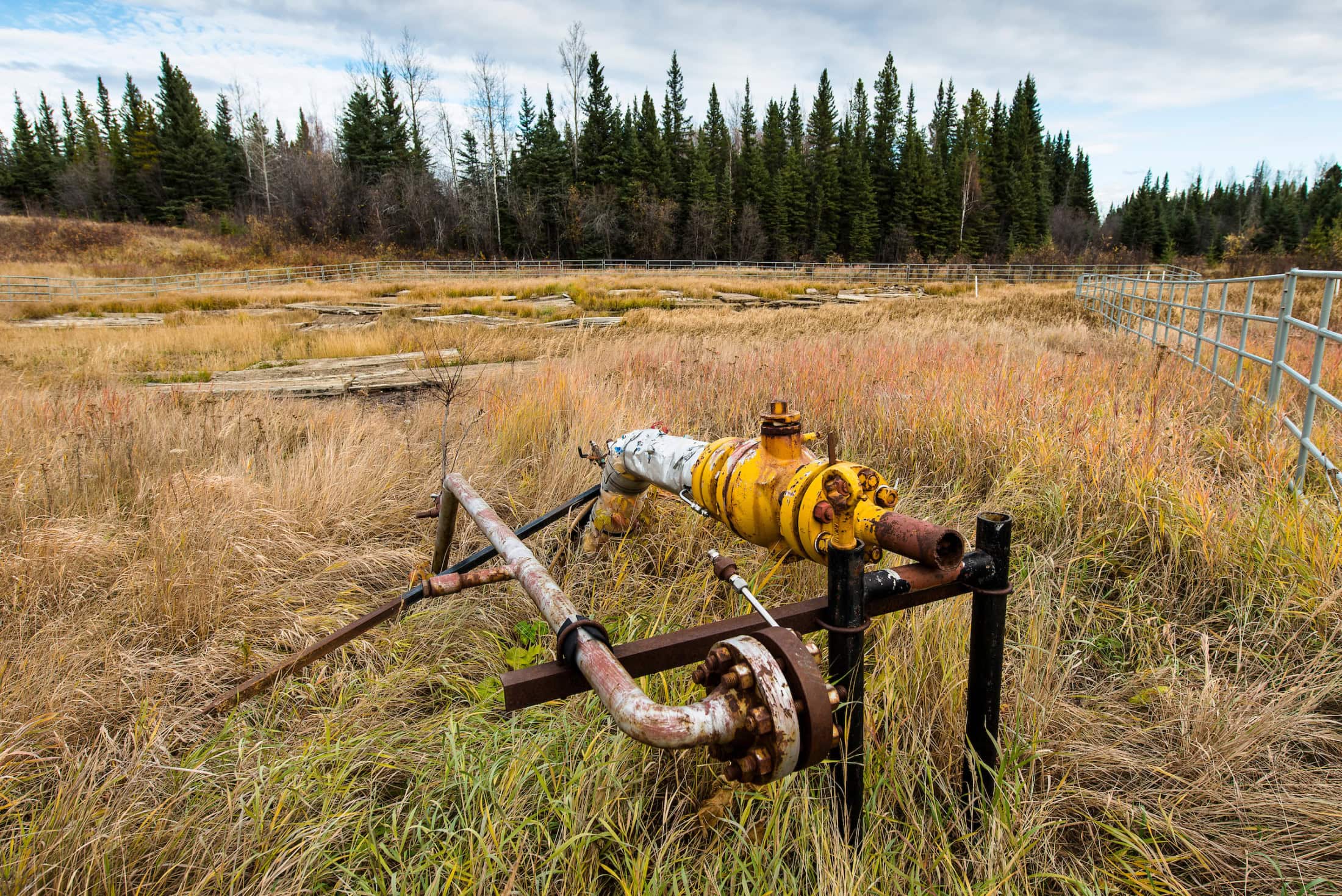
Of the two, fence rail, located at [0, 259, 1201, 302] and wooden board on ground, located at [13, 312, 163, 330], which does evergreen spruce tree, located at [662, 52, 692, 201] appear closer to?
fence rail, located at [0, 259, 1201, 302]

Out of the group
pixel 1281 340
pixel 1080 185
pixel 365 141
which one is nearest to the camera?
pixel 1281 340

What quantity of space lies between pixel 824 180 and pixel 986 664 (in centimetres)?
6251

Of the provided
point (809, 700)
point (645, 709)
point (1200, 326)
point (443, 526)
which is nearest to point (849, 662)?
point (809, 700)

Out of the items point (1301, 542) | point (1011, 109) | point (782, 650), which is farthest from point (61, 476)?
point (1011, 109)

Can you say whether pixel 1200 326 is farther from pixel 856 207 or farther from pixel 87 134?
pixel 87 134

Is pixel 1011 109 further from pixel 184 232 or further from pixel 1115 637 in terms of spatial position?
pixel 1115 637

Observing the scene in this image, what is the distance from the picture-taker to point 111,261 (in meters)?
39.1

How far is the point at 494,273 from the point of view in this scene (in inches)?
1433

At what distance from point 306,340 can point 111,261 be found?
3863cm

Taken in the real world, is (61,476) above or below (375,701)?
above

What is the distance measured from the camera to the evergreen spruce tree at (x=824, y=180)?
58.2 metres

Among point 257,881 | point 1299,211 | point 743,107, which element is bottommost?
point 257,881

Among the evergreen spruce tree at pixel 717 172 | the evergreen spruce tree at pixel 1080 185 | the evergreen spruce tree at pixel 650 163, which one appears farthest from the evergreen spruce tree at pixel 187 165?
the evergreen spruce tree at pixel 1080 185

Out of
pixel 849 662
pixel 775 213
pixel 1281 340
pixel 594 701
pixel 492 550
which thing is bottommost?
pixel 594 701
